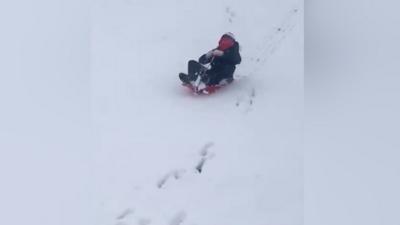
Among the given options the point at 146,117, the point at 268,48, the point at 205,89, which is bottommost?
the point at 146,117

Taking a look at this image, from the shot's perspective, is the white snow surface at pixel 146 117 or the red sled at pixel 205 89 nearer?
the white snow surface at pixel 146 117

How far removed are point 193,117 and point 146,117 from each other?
142mm

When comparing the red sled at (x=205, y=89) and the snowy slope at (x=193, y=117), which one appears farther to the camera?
the red sled at (x=205, y=89)

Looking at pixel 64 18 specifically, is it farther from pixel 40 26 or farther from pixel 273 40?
pixel 273 40

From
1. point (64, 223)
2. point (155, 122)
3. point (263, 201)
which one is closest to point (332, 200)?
point (263, 201)

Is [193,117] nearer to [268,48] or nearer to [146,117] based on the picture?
[146,117]

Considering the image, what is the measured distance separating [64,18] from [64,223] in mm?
650

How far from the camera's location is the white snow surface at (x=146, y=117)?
1.66 metres

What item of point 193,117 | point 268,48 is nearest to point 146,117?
point 193,117

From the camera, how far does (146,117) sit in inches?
70.3

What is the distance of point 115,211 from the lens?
5.43 ft

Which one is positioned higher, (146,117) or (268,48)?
(268,48)

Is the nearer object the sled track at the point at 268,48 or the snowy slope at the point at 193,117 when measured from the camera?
the snowy slope at the point at 193,117

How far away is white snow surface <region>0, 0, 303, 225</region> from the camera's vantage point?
1.66m
